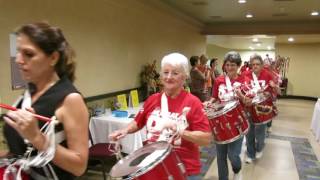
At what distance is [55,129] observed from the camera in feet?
3.29

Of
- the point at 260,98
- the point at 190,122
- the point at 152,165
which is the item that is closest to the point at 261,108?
the point at 260,98

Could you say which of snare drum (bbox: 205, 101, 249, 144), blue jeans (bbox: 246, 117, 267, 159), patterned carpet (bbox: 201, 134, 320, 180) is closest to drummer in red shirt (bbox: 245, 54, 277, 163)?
blue jeans (bbox: 246, 117, 267, 159)

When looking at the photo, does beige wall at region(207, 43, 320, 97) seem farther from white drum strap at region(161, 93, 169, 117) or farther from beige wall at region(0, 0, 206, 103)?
white drum strap at region(161, 93, 169, 117)

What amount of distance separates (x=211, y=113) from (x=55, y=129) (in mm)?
1908

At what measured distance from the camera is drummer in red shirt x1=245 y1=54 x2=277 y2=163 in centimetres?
386

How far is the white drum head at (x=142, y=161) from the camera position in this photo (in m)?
1.28

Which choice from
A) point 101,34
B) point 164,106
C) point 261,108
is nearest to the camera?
point 164,106

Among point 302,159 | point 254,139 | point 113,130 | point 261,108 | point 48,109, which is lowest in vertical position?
point 302,159

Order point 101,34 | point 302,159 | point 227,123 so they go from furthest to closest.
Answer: point 302,159 < point 101,34 < point 227,123

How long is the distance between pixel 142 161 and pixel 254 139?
3.12 m

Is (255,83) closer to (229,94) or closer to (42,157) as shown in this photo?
(229,94)

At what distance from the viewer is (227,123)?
106 inches

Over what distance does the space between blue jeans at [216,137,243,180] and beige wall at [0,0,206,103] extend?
6.26ft

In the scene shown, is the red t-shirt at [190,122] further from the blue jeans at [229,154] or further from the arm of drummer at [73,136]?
the blue jeans at [229,154]
